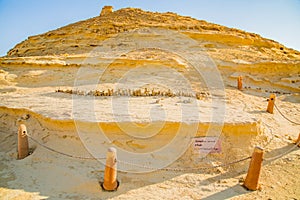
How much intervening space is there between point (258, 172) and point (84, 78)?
7.52 meters

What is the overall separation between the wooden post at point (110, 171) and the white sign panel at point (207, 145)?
1615mm

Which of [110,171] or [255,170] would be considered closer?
[110,171]

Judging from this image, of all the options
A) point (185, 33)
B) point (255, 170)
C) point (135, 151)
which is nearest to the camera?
point (255, 170)

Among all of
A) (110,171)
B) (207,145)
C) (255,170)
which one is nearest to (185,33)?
(207,145)

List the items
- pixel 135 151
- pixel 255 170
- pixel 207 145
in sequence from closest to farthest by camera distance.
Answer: pixel 255 170, pixel 135 151, pixel 207 145

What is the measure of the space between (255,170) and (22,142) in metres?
3.73

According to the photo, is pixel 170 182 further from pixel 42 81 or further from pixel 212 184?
pixel 42 81

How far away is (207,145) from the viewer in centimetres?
423

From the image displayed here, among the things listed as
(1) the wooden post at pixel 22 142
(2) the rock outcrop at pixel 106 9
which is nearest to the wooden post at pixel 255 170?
(1) the wooden post at pixel 22 142

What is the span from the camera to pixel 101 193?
318 centimetres

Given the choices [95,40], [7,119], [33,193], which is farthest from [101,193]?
[95,40]

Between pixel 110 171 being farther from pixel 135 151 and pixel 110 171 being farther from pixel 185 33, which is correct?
pixel 185 33

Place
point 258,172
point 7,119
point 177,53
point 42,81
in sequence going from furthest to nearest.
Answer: point 177,53
point 42,81
point 7,119
point 258,172

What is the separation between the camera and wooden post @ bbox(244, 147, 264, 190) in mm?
3403
